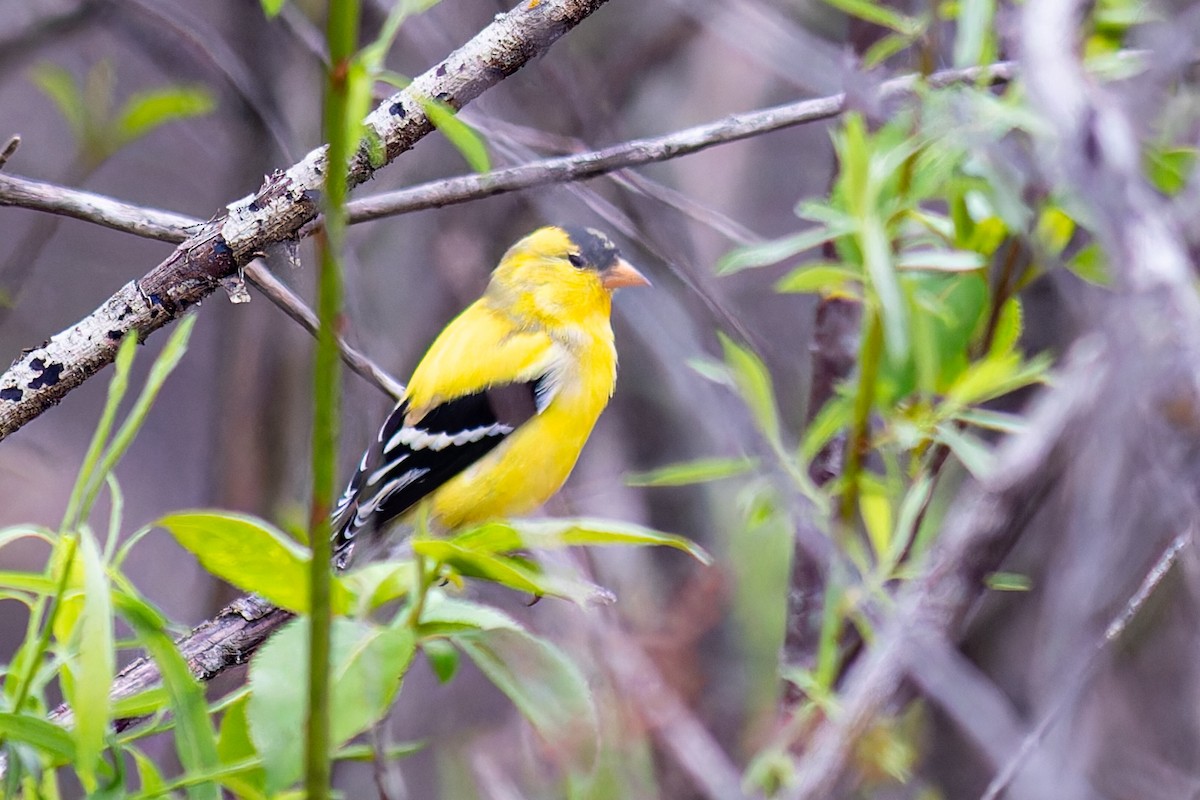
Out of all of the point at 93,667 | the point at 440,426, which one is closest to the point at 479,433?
the point at 440,426

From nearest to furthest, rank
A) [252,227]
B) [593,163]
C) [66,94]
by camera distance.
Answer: [252,227] < [593,163] < [66,94]

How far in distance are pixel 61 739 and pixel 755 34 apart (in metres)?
1.54

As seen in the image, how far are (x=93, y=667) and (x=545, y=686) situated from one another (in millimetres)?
281

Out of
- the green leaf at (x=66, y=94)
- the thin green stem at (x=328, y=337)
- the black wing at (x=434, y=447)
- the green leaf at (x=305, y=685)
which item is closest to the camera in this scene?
the thin green stem at (x=328, y=337)

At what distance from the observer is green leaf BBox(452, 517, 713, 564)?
30.1 inches

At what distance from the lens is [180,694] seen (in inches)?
33.9

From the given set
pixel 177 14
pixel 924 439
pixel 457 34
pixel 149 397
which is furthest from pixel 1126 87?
pixel 177 14

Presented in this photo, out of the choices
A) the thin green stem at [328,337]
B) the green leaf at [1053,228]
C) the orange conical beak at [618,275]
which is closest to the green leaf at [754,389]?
the green leaf at [1053,228]

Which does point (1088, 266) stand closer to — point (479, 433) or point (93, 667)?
point (93, 667)

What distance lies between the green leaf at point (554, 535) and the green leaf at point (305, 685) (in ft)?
0.25

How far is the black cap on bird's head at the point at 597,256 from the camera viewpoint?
2980 mm

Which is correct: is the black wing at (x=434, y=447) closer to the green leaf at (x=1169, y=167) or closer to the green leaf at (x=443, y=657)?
the green leaf at (x=1169, y=167)

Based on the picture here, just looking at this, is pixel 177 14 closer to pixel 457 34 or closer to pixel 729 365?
pixel 457 34

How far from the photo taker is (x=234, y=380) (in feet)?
10.5
